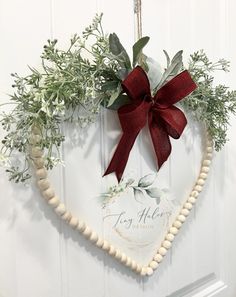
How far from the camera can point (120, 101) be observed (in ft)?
2.48

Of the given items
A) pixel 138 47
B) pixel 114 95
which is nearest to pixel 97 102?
pixel 114 95

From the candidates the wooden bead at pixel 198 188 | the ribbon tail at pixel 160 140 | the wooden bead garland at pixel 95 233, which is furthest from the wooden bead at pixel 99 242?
the wooden bead at pixel 198 188

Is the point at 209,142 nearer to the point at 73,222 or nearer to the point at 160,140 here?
the point at 160,140

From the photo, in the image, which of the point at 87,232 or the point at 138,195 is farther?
the point at 138,195

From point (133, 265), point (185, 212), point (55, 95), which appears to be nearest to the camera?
point (55, 95)

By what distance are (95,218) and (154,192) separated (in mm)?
174

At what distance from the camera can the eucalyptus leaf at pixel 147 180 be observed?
84cm

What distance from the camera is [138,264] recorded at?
33.4 inches

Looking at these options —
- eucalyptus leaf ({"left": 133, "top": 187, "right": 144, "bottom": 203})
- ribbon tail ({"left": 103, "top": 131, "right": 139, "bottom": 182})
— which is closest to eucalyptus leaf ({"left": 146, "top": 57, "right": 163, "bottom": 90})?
ribbon tail ({"left": 103, "top": 131, "right": 139, "bottom": 182})

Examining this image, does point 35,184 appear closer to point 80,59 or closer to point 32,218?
point 32,218

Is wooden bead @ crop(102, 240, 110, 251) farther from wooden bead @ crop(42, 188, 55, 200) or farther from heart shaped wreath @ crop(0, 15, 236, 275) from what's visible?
wooden bead @ crop(42, 188, 55, 200)

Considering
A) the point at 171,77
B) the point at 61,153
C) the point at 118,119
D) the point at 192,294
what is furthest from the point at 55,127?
the point at 192,294

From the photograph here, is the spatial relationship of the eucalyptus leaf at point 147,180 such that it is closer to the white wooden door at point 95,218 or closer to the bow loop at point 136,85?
the white wooden door at point 95,218

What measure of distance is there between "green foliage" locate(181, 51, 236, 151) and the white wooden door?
79 mm
